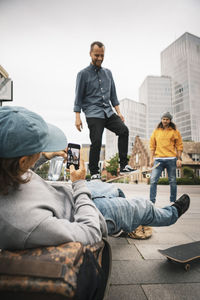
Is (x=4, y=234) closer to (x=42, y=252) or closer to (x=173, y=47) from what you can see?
(x=42, y=252)

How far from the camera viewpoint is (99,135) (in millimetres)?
3330

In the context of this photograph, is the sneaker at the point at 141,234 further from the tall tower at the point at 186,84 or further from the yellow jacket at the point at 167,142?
the tall tower at the point at 186,84

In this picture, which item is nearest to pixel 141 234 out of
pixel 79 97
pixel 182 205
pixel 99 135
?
pixel 182 205

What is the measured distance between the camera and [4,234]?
2.73 feet

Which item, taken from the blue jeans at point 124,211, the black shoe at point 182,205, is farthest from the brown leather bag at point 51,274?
the black shoe at point 182,205

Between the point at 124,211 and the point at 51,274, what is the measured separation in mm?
1053

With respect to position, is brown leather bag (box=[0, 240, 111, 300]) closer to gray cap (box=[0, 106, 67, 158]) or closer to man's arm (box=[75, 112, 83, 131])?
gray cap (box=[0, 106, 67, 158])

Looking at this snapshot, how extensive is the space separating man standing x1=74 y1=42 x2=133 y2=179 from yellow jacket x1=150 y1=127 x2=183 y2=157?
70.6 inches

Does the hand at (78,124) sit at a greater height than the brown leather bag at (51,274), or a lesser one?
greater

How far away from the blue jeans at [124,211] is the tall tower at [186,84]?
105 meters

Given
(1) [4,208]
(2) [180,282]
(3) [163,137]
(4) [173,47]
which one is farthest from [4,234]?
(4) [173,47]

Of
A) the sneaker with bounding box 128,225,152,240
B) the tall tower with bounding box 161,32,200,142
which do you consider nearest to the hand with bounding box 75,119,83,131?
the sneaker with bounding box 128,225,152,240

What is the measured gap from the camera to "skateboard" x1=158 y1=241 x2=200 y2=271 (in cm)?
157

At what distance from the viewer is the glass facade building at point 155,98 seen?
10104 centimetres
